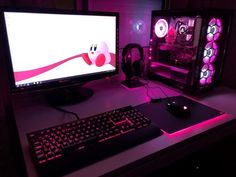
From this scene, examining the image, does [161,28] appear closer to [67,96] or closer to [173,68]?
[173,68]

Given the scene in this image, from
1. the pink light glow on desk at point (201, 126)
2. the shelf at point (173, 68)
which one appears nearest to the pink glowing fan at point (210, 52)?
the shelf at point (173, 68)

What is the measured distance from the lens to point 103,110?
866 millimetres

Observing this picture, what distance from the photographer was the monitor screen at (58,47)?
0.77 meters

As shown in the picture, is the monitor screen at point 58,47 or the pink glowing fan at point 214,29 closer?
the monitor screen at point 58,47

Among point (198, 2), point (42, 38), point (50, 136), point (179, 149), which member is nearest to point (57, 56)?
point (42, 38)

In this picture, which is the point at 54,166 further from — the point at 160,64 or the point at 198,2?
the point at 198,2

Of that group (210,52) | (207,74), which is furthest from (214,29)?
(207,74)

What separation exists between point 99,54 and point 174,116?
18.3 inches

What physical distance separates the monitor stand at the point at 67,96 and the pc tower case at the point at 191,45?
0.50m

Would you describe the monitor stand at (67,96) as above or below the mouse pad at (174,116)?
above

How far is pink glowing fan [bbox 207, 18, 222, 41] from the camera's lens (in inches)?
38.3

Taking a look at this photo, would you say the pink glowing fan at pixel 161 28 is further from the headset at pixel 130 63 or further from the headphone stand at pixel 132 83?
the headphone stand at pixel 132 83

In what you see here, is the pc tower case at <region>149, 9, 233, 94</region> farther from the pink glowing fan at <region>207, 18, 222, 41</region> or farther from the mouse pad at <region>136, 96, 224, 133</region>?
the mouse pad at <region>136, 96, 224, 133</region>

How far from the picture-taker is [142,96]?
1.02 metres
